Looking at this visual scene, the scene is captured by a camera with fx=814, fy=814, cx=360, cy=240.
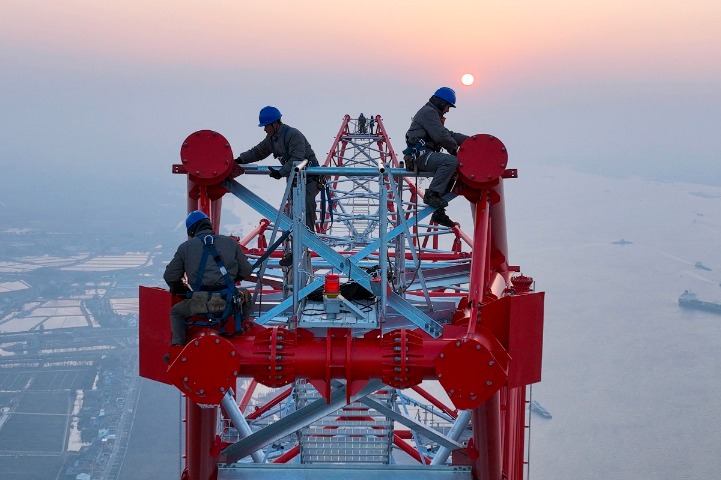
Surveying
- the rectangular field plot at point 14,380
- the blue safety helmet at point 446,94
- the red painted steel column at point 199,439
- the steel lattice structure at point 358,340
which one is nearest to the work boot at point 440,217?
the steel lattice structure at point 358,340

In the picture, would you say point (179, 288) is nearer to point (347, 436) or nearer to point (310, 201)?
point (310, 201)

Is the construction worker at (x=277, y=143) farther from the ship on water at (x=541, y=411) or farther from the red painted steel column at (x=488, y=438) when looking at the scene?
the ship on water at (x=541, y=411)

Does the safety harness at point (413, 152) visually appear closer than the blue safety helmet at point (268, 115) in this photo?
Yes

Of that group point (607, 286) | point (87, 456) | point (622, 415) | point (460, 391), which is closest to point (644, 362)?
point (622, 415)

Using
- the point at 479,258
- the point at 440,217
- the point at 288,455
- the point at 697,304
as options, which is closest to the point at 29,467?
the point at 288,455

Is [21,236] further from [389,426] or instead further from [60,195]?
[389,426]

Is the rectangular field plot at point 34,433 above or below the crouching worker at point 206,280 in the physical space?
below

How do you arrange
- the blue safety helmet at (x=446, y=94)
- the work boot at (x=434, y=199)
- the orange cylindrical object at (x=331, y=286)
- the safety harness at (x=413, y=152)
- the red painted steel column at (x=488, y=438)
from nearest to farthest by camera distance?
1. the orange cylindrical object at (x=331, y=286)
2. the red painted steel column at (x=488, y=438)
3. the work boot at (x=434, y=199)
4. the safety harness at (x=413, y=152)
5. the blue safety helmet at (x=446, y=94)
